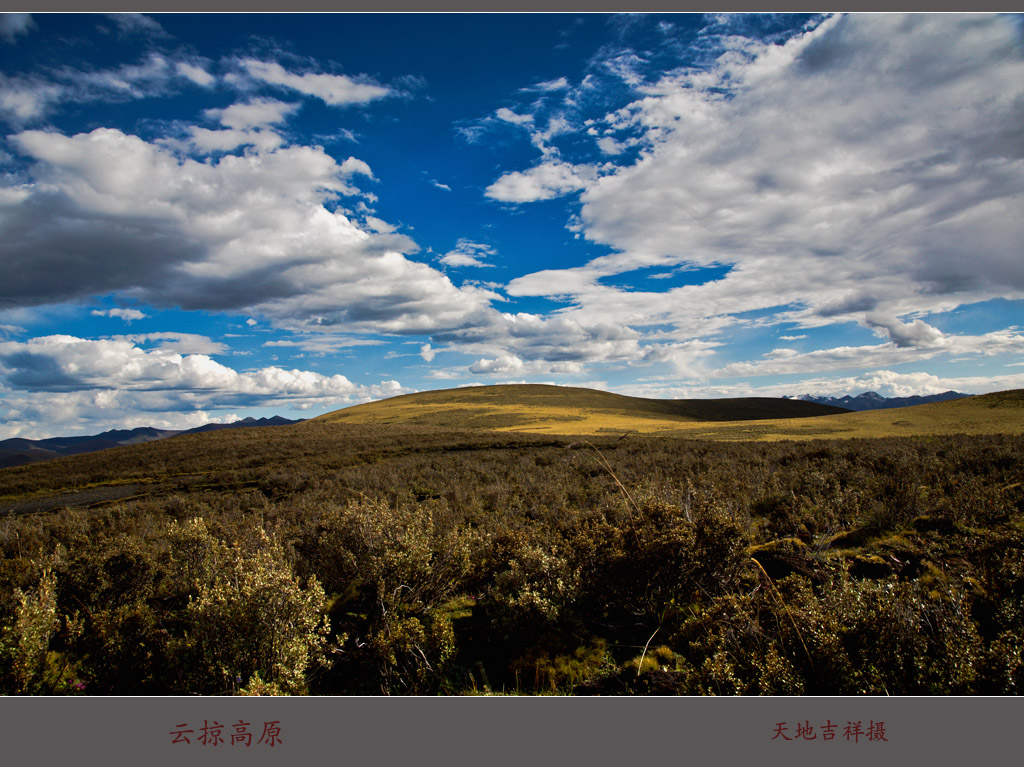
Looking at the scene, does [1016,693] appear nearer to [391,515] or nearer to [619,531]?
[619,531]

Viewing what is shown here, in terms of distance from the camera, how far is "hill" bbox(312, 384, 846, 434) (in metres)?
55.9

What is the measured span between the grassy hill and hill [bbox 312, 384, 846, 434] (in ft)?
0.42

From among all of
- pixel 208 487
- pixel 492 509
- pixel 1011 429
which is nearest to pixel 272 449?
pixel 208 487

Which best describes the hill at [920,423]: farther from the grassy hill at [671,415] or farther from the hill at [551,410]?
the hill at [551,410]

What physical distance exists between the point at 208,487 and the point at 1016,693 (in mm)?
23868

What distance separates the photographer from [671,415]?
7131cm

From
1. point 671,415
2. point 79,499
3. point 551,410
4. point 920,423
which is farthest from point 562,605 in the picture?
point 671,415

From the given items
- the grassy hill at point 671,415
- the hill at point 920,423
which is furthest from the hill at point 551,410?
the hill at point 920,423

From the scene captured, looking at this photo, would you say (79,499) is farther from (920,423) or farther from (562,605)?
(920,423)

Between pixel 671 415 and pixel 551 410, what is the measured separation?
19208 millimetres

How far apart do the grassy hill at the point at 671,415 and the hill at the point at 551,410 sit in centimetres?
13

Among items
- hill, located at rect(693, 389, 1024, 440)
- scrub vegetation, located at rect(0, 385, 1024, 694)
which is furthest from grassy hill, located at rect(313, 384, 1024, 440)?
scrub vegetation, located at rect(0, 385, 1024, 694)

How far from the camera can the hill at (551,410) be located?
5588cm

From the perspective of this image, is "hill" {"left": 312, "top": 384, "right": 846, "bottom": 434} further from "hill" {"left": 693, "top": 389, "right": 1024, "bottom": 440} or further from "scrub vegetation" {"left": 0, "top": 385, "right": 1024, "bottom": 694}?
"scrub vegetation" {"left": 0, "top": 385, "right": 1024, "bottom": 694}
